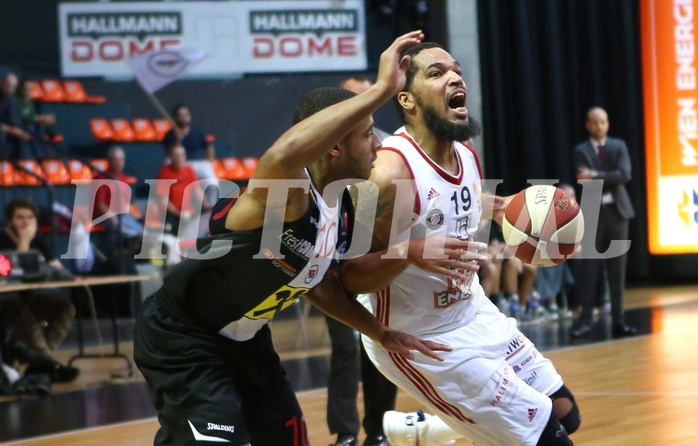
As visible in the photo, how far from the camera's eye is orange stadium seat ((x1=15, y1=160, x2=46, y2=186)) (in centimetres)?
1120

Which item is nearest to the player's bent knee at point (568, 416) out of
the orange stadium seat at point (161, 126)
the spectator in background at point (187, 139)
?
the spectator in background at point (187, 139)

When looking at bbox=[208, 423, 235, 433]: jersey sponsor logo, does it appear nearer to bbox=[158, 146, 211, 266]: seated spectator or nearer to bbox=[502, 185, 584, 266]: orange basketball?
bbox=[502, 185, 584, 266]: orange basketball

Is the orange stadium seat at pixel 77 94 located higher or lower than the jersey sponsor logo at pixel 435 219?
higher

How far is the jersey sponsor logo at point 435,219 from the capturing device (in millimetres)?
3758

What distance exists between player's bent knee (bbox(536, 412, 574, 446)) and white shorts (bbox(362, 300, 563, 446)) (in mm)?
25

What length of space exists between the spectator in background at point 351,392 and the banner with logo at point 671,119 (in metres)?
8.61

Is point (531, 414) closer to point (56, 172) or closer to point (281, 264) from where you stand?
point (281, 264)

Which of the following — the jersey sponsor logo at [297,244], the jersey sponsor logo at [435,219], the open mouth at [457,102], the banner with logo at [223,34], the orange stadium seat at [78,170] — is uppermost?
the banner with logo at [223,34]

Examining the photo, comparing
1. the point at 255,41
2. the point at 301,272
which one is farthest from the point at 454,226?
the point at 255,41

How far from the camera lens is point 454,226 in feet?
12.5

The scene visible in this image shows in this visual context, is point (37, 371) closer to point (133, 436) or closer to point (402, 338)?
point (133, 436)

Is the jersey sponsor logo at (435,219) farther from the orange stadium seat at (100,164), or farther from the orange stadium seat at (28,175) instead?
the orange stadium seat at (100,164)

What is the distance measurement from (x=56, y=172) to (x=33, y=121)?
631mm

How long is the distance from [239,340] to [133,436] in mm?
2751
